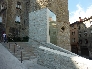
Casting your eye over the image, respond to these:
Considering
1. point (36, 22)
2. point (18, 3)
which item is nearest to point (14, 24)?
point (18, 3)

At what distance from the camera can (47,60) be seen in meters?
10.8

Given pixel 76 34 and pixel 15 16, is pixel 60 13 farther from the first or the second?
pixel 76 34

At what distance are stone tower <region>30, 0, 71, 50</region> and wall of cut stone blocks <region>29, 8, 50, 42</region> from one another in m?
1.37

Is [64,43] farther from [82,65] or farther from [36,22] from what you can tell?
[82,65]

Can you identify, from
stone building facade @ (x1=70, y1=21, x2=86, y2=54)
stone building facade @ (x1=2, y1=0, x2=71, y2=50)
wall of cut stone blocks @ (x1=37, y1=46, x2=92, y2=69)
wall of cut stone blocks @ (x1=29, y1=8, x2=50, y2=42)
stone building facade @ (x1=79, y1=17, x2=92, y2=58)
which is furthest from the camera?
stone building facade @ (x1=70, y1=21, x2=86, y2=54)

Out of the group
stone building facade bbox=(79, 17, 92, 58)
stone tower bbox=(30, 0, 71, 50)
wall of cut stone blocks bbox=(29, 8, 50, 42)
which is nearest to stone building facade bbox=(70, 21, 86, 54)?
stone building facade bbox=(79, 17, 92, 58)

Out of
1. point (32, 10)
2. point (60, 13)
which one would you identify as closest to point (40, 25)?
point (32, 10)

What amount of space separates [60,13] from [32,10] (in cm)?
442

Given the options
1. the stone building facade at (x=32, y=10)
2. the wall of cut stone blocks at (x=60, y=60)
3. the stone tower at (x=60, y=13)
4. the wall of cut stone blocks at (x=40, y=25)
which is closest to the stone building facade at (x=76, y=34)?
the stone building facade at (x=32, y=10)

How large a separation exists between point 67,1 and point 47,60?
574 inches

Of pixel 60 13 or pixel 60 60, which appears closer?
pixel 60 60

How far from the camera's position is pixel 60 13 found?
71.0 ft

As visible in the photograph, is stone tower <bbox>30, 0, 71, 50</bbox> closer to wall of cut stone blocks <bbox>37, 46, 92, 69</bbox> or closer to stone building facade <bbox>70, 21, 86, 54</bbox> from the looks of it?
wall of cut stone blocks <bbox>37, 46, 92, 69</bbox>

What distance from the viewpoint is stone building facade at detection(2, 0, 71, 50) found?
2026 cm
